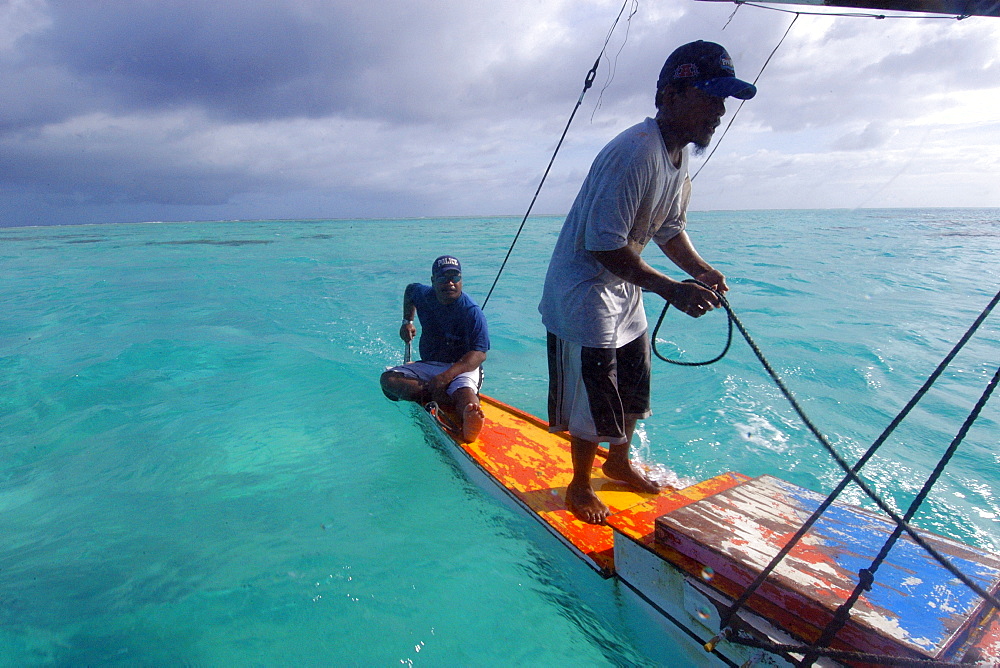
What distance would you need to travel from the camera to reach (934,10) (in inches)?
90.6

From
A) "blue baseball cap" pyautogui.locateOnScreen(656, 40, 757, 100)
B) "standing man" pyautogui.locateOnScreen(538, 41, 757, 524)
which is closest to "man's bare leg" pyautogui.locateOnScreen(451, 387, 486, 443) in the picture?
"standing man" pyautogui.locateOnScreen(538, 41, 757, 524)

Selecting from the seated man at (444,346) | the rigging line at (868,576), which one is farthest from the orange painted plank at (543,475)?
the rigging line at (868,576)

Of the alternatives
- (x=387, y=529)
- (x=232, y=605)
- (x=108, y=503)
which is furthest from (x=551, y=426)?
(x=108, y=503)

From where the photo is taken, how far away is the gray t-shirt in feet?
7.04

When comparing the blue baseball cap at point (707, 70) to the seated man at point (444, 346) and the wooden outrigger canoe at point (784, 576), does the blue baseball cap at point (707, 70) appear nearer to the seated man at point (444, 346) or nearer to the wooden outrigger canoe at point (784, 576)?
the wooden outrigger canoe at point (784, 576)

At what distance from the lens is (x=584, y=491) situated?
8.80 ft

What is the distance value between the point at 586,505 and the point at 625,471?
1.51ft

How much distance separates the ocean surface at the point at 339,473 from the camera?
270cm

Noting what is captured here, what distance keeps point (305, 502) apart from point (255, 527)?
16.4 inches

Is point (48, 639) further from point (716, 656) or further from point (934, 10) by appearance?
point (934, 10)

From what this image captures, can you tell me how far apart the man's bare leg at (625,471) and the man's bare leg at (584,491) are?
34 centimetres

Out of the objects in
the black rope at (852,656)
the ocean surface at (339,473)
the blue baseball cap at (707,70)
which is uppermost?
the blue baseball cap at (707,70)

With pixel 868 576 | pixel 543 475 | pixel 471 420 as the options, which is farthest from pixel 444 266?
pixel 868 576

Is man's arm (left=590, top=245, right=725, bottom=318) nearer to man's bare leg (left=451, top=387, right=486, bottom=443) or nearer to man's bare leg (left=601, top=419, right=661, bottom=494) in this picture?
man's bare leg (left=601, top=419, right=661, bottom=494)
